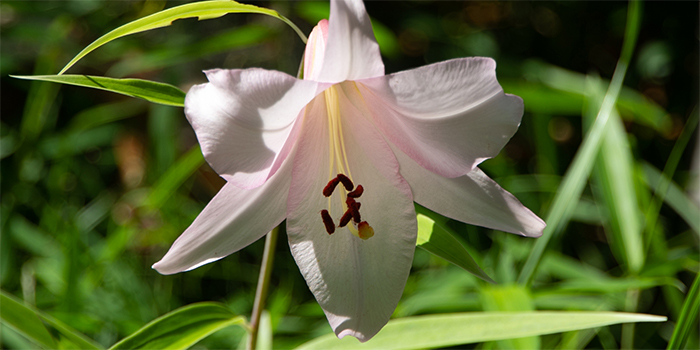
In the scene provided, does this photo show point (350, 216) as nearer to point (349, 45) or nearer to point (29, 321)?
point (349, 45)

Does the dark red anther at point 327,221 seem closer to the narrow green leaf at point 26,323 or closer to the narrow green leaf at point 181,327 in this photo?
the narrow green leaf at point 181,327

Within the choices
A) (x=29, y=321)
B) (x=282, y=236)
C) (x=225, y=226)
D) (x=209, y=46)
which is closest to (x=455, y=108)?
(x=225, y=226)

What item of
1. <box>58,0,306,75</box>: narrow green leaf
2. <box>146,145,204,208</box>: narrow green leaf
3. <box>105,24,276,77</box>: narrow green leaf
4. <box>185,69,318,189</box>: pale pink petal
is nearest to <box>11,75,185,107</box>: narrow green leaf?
<box>58,0,306,75</box>: narrow green leaf

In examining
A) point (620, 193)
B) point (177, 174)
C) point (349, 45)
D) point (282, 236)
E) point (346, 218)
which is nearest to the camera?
point (349, 45)

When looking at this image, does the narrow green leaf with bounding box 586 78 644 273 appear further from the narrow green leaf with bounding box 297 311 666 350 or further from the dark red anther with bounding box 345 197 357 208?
the dark red anther with bounding box 345 197 357 208

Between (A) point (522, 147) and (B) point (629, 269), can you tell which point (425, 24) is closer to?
(A) point (522, 147)

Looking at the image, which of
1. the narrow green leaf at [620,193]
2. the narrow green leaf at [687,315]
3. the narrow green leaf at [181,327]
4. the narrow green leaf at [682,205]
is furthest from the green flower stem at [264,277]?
the narrow green leaf at [682,205]
